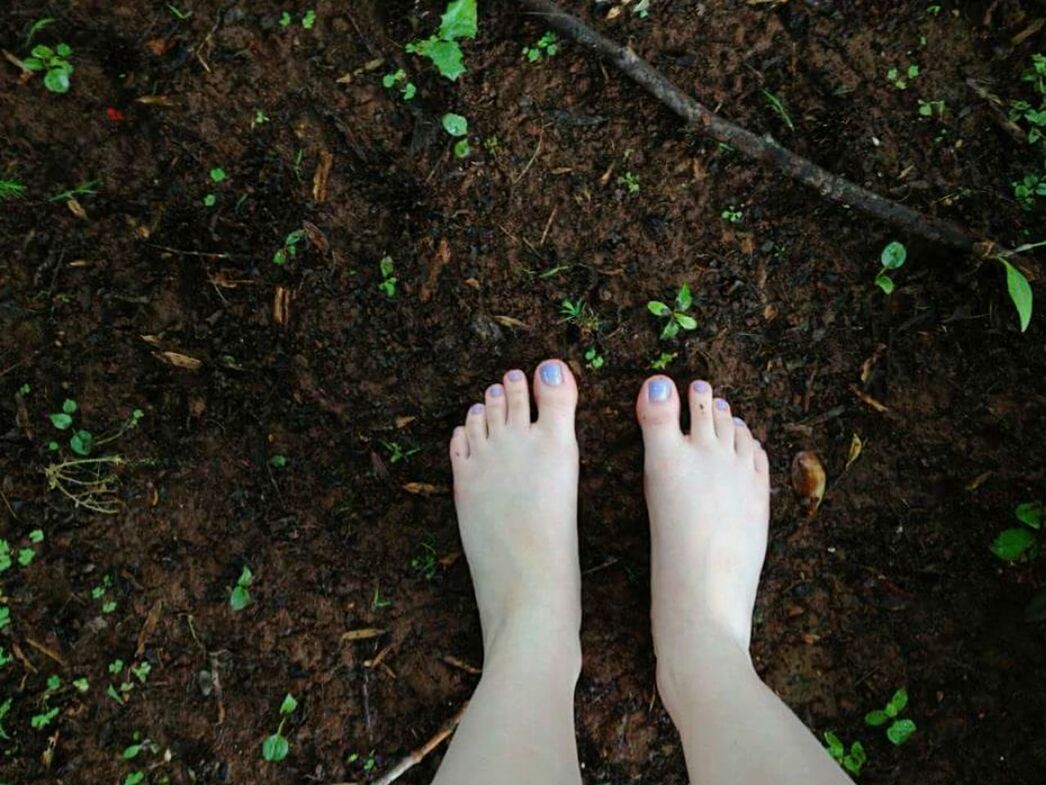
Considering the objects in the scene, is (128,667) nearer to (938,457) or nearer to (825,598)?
(825,598)

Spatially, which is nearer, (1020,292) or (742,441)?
(1020,292)

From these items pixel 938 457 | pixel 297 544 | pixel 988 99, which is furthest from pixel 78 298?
pixel 988 99

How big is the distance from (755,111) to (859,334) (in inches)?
24.3

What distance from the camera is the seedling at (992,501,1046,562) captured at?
1967mm

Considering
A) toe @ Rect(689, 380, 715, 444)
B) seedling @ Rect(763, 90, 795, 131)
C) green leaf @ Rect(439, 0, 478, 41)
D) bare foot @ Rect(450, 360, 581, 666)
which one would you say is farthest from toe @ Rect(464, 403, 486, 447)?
seedling @ Rect(763, 90, 795, 131)

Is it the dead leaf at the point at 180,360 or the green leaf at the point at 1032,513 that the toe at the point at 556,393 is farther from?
the green leaf at the point at 1032,513

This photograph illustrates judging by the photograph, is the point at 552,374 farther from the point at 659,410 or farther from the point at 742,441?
the point at 742,441

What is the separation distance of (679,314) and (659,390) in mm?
197

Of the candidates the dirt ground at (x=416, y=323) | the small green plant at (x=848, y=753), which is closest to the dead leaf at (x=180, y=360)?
the dirt ground at (x=416, y=323)

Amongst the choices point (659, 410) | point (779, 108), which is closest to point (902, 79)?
point (779, 108)

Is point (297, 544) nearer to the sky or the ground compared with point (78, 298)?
nearer to the ground

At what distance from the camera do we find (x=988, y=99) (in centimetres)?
200

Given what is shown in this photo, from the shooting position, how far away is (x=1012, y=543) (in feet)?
6.50

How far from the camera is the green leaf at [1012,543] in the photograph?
1972mm
